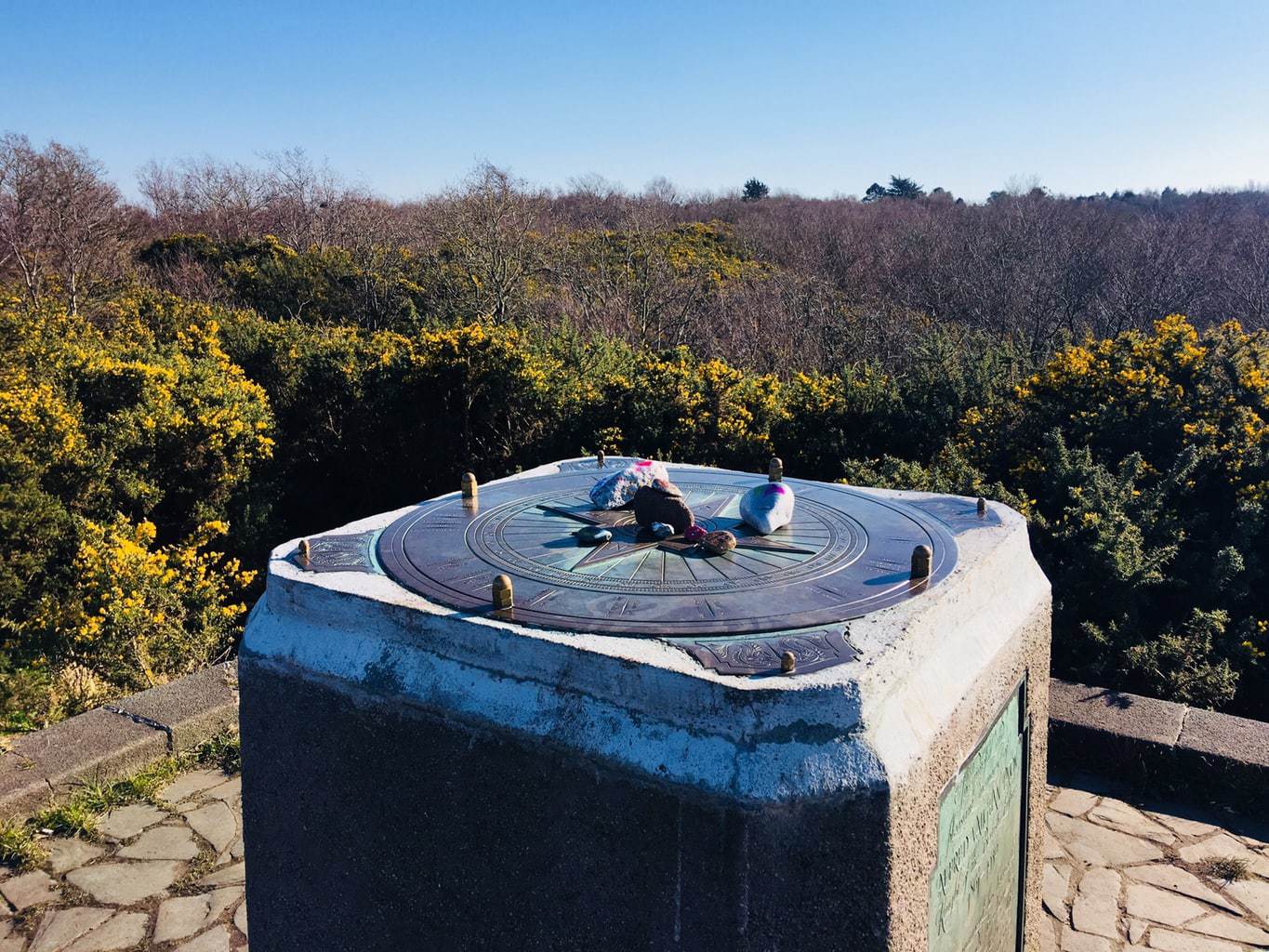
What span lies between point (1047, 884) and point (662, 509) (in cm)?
200

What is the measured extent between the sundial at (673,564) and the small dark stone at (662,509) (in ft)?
0.16

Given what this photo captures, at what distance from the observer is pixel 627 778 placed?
170cm

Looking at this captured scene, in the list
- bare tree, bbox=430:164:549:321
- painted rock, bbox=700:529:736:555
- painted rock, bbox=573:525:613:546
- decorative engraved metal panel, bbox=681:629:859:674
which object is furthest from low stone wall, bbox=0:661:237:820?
bare tree, bbox=430:164:549:321

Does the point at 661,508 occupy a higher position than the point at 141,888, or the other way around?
the point at 661,508

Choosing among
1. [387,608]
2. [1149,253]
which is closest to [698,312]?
[1149,253]

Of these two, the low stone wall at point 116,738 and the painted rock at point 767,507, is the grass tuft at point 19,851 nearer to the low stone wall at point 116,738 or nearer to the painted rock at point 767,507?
the low stone wall at point 116,738

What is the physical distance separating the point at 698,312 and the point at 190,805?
11.7 m

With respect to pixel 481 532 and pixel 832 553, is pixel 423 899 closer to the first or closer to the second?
pixel 481 532

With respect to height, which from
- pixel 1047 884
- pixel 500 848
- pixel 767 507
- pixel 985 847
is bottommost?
pixel 1047 884

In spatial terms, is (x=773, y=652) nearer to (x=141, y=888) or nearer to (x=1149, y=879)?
(x=1149, y=879)

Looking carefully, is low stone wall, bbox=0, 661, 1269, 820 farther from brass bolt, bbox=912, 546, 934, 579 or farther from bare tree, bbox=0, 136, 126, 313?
bare tree, bbox=0, 136, 126, 313

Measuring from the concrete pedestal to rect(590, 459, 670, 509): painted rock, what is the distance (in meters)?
0.80

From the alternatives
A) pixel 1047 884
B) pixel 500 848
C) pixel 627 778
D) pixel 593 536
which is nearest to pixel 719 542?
pixel 593 536

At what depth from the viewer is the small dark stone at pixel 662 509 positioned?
247cm
